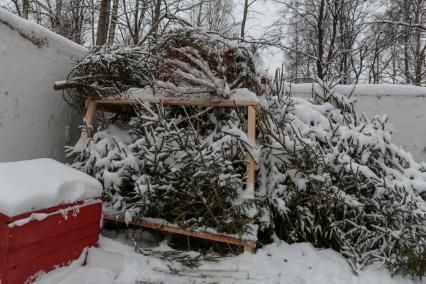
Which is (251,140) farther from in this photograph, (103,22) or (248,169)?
(103,22)

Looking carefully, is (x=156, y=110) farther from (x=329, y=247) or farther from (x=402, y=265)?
(x=402, y=265)

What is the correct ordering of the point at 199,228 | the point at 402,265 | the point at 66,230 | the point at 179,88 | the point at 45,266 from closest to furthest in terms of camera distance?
the point at 45,266
the point at 66,230
the point at 402,265
the point at 199,228
the point at 179,88

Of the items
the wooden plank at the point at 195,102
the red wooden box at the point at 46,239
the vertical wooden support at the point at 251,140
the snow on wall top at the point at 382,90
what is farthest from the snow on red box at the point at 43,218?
the snow on wall top at the point at 382,90

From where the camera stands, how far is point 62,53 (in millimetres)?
4367

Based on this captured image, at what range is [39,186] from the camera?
2428 millimetres

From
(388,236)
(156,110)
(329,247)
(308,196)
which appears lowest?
(329,247)

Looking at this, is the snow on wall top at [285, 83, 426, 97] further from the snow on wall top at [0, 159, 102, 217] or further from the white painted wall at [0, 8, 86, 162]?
the snow on wall top at [0, 159, 102, 217]

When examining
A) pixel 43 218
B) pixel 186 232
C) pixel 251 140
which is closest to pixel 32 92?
pixel 43 218

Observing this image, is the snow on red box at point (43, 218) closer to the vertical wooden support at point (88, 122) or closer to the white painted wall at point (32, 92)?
the vertical wooden support at point (88, 122)

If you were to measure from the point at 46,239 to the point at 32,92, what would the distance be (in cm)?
220

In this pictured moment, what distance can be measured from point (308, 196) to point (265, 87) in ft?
5.02

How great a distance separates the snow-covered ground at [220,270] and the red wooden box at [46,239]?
13 cm

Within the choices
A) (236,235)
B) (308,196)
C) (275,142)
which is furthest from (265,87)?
(236,235)

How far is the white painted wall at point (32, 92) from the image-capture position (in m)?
3.61
